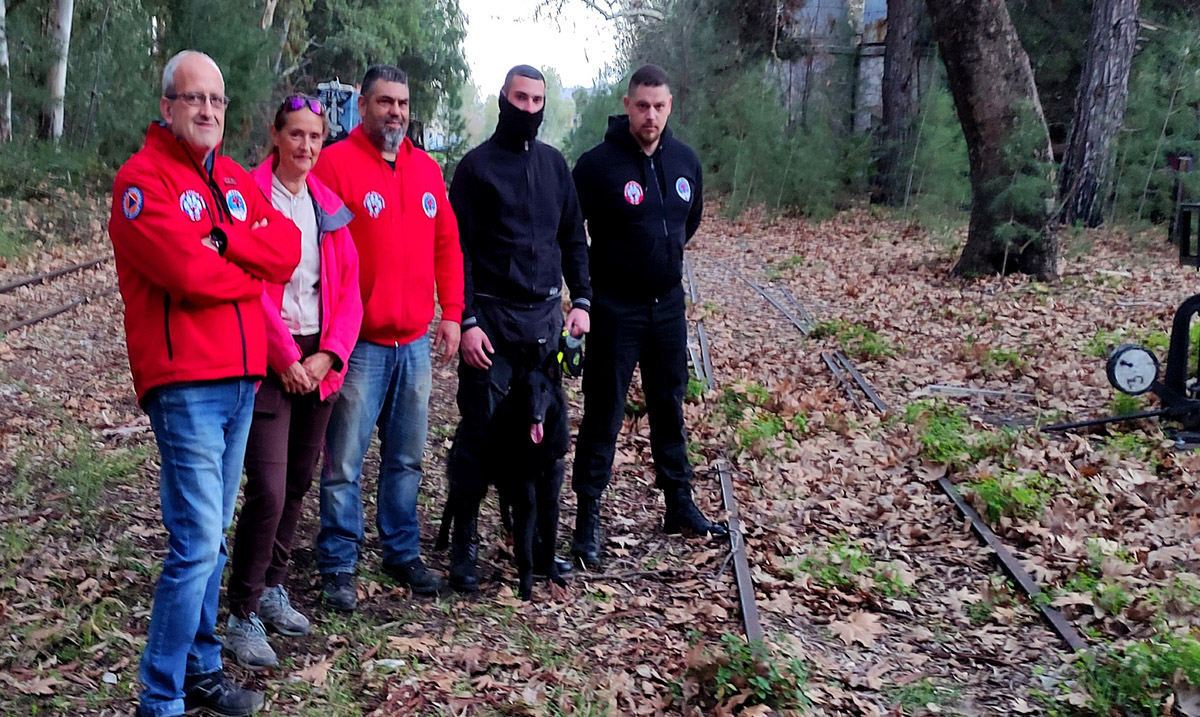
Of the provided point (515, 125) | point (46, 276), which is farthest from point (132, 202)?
point (46, 276)

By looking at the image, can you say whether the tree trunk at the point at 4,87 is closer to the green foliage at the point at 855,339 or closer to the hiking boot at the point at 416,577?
the green foliage at the point at 855,339

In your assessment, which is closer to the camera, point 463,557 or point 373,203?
point 373,203

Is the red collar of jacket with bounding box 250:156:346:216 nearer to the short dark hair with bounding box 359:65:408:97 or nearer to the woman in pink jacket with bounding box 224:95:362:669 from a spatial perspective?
the woman in pink jacket with bounding box 224:95:362:669

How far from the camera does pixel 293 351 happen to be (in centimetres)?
408

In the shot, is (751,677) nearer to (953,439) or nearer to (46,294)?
(953,439)

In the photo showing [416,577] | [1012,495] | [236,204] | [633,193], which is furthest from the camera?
[1012,495]

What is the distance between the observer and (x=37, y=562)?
17.4ft

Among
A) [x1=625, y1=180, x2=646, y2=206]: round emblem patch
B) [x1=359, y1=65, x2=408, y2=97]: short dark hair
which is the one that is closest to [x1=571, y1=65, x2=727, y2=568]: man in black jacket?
[x1=625, y1=180, x2=646, y2=206]: round emblem patch

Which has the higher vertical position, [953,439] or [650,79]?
[650,79]

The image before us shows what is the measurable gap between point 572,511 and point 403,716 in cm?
274

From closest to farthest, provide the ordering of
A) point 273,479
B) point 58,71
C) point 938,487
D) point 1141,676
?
point 1141,676, point 273,479, point 938,487, point 58,71

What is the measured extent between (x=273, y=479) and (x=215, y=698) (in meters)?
0.84

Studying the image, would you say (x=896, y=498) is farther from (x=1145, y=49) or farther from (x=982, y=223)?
(x=1145, y=49)

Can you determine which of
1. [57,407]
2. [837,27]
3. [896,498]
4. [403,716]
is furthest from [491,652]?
[837,27]
